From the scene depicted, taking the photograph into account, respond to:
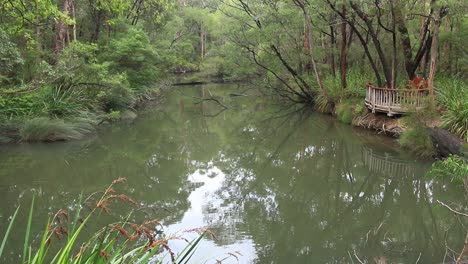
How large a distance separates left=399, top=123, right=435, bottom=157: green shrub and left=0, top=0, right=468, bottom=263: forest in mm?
28

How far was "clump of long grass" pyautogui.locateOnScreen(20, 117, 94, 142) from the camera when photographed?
13.3m

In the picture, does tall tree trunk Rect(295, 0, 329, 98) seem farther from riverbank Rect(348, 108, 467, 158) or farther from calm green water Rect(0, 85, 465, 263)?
riverbank Rect(348, 108, 467, 158)

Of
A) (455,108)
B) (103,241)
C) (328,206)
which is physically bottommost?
(328,206)

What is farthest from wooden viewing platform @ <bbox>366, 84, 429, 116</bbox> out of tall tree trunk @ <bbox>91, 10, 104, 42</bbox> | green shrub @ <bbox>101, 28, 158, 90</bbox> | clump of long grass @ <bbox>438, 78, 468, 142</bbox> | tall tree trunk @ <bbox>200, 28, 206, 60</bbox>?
tall tree trunk @ <bbox>200, 28, 206, 60</bbox>

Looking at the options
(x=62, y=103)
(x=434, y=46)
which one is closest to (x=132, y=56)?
(x=62, y=103)

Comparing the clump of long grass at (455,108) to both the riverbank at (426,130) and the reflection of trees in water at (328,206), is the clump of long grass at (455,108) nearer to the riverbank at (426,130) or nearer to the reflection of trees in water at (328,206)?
the riverbank at (426,130)

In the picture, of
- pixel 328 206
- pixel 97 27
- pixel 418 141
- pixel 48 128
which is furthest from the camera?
pixel 97 27

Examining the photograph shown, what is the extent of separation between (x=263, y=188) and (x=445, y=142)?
426 centimetres

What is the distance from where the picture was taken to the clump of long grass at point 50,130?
1334cm

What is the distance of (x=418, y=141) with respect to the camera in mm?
11562

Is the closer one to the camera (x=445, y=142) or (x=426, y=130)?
(x=445, y=142)

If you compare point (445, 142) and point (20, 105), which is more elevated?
point (20, 105)

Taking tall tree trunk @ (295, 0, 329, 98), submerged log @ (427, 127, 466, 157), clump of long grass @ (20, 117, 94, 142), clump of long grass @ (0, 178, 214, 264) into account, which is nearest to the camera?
clump of long grass @ (0, 178, 214, 264)

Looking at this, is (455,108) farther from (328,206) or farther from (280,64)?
(280,64)
